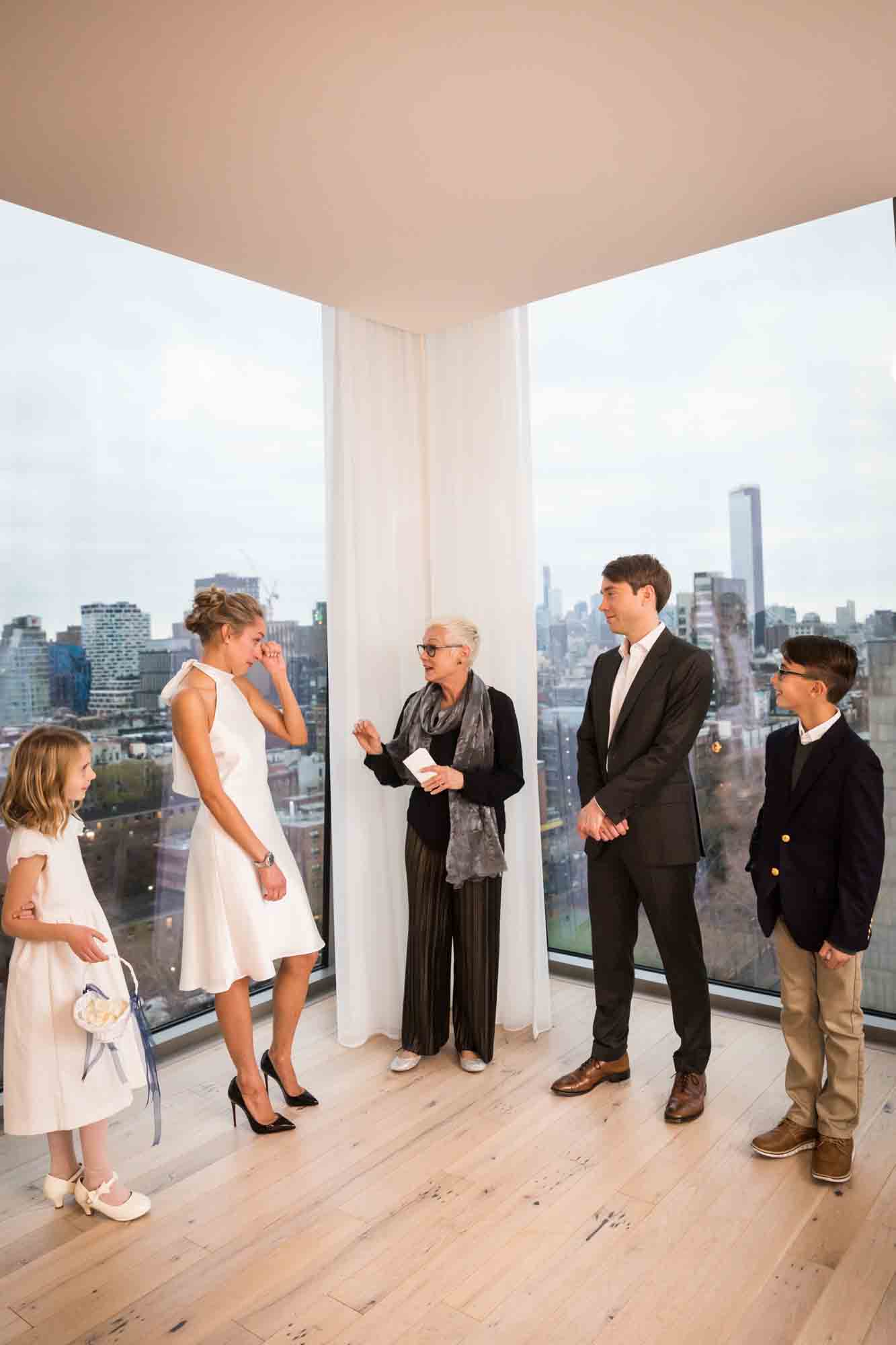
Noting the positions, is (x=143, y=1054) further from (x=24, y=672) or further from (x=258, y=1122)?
(x=24, y=672)

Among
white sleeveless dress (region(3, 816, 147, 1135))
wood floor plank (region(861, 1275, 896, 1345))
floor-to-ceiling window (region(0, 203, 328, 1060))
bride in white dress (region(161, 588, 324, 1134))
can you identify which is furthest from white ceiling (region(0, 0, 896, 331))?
wood floor plank (region(861, 1275, 896, 1345))

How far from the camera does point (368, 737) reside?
145 inches

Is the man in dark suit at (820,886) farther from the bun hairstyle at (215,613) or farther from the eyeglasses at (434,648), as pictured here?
the bun hairstyle at (215,613)

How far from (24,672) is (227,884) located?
1.00 meters

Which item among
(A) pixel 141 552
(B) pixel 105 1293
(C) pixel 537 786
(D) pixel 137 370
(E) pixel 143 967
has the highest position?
(D) pixel 137 370

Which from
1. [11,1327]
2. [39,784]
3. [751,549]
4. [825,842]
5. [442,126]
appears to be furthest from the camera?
[751,549]

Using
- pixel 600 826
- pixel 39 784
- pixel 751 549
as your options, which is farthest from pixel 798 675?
pixel 39 784

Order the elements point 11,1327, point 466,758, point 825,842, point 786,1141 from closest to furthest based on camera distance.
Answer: point 11,1327
point 825,842
point 786,1141
point 466,758

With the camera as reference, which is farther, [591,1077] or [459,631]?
[459,631]

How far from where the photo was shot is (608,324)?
13.5ft

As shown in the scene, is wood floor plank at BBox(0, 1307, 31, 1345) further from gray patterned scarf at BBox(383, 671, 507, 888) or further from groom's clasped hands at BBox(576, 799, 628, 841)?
groom's clasped hands at BBox(576, 799, 628, 841)

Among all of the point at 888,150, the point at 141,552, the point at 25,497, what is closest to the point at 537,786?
the point at 141,552

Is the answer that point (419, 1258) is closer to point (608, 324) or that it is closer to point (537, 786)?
point (537, 786)

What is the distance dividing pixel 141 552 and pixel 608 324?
2.14 m
